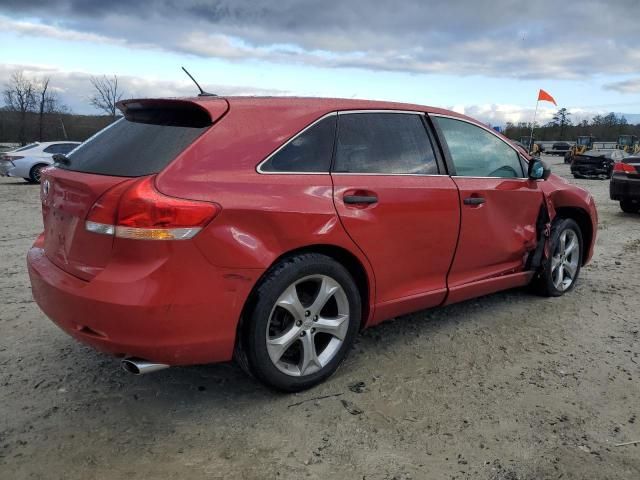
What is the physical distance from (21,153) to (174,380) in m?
15.7

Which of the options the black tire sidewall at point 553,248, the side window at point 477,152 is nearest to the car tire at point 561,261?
the black tire sidewall at point 553,248

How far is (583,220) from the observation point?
16.6ft

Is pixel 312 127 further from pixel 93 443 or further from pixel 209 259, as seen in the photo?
pixel 93 443

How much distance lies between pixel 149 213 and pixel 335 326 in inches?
48.2

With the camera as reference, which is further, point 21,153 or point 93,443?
point 21,153

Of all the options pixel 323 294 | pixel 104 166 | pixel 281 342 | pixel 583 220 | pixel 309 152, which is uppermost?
pixel 309 152

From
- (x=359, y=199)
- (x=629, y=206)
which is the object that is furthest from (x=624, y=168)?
(x=359, y=199)

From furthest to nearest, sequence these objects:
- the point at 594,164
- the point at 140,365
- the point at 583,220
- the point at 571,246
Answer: the point at 594,164 → the point at 583,220 → the point at 571,246 → the point at 140,365

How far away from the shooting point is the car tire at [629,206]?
10721 mm

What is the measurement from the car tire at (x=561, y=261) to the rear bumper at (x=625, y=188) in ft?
19.7

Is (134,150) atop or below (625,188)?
atop

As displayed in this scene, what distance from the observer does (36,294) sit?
2.96 m

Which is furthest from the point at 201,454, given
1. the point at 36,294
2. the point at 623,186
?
the point at 623,186

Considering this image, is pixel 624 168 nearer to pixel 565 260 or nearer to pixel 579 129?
pixel 565 260
